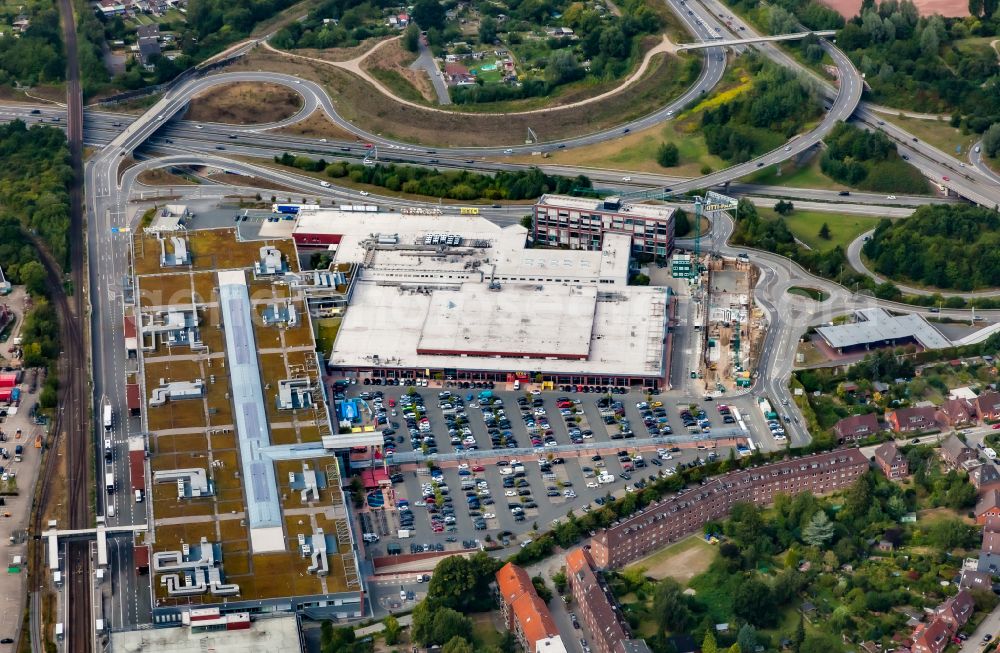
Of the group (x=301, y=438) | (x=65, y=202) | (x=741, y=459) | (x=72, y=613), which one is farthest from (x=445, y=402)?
(x=65, y=202)

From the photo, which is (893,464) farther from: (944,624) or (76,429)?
(76,429)

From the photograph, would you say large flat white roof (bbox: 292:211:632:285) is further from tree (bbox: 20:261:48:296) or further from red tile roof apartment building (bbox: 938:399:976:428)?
red tile roof apartment building (bbox: 938:399:976:428)

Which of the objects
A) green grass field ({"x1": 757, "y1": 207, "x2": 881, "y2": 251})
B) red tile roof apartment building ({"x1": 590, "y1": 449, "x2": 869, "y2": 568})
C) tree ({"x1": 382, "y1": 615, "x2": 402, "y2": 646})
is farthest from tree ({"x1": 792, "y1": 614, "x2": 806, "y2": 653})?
green grass field ({"x1": 757, "y1": 207, "x2": 881, "y2": 251})

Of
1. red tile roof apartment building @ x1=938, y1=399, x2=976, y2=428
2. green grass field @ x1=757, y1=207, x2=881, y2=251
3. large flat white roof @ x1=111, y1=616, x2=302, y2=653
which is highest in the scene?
green grass field @ x1=757, y1=207, x2=881, y2=251

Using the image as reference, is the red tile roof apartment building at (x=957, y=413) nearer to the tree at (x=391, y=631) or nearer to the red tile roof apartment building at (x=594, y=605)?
the red tile roof apartment building at (x=594, y=605)

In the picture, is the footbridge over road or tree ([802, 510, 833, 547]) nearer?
the footbridge over road
